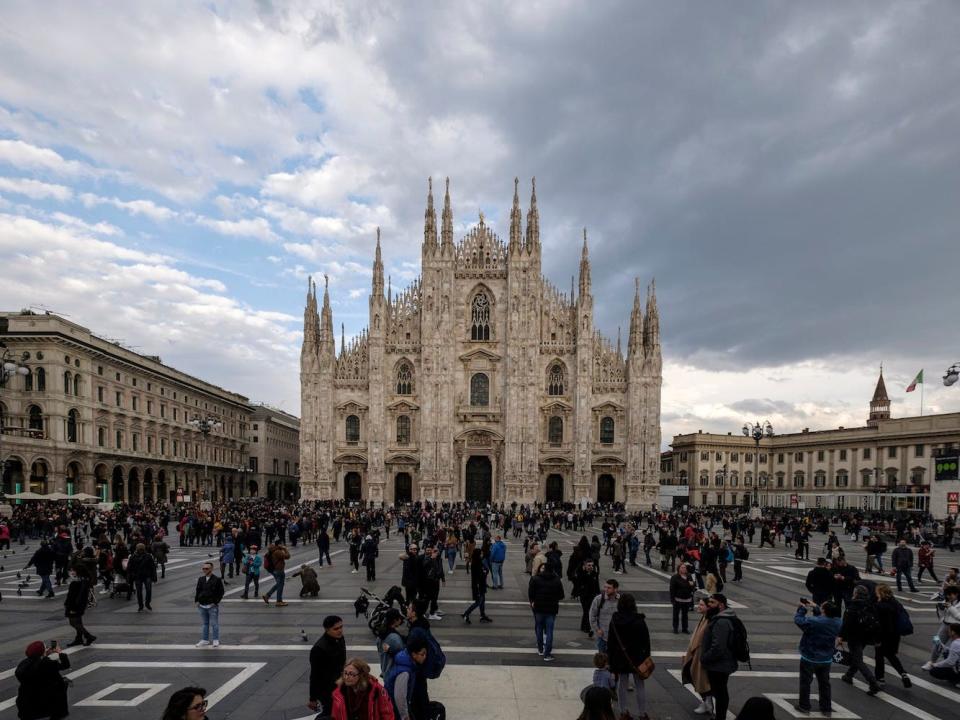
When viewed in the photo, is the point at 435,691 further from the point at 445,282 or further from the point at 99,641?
the point at 445,282

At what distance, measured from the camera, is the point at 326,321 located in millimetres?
58375

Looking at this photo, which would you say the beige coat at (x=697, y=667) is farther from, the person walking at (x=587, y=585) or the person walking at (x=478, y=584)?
the person walking at (x=478, y=584)

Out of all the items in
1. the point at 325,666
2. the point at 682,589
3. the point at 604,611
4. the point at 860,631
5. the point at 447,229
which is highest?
the point at 447,229

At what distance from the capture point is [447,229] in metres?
58.7

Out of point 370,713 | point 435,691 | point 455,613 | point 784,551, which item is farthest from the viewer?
point 784,551

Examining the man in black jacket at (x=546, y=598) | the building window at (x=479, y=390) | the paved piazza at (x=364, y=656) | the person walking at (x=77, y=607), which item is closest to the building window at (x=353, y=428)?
the building window at (x=479, y=390)

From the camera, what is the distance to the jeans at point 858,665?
8.90 m

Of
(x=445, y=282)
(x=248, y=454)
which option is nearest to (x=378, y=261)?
(x=445, y=282)

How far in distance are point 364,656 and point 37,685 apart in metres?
4.73

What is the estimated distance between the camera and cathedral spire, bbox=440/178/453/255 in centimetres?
5844

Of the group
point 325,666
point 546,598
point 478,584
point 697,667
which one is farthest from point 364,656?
point 697,667

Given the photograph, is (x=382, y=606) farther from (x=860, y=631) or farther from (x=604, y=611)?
(x=860, y=631)

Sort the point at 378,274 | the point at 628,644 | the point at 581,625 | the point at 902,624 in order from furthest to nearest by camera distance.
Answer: the point at 378,274 → the point at 581,625 → the point at 902,624 → the point at 628,644

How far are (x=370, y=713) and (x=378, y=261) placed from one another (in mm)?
55201
